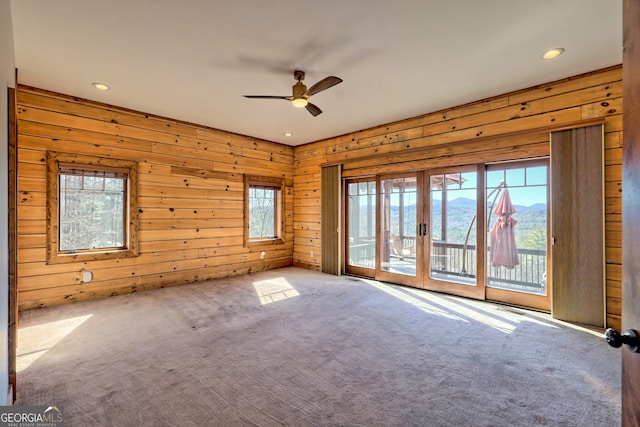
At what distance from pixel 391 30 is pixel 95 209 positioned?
451 centimetres

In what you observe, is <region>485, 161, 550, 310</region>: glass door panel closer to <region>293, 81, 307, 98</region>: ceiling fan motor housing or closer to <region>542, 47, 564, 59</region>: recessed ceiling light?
<region>542, 47, 564, 59</region>: recessed ceiling light

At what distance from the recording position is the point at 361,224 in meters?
5.86

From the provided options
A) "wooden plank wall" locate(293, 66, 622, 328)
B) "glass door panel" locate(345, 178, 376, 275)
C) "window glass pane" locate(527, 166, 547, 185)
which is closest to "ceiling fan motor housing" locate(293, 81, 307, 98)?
"wooden plank wall" locate(293, 66, 622, 328)

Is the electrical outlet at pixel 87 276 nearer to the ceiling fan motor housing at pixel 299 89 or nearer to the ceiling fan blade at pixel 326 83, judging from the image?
the ceiling fan motor housing at pixel 299 89

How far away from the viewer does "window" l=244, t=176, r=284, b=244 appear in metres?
6.09

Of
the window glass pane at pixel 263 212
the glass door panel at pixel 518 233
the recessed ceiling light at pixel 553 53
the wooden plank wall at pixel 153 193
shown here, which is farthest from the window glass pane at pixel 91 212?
the recessed ceiling light at pixel 553 53


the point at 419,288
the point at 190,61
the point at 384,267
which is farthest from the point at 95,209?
the point at 419,288

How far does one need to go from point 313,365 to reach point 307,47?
289 cm

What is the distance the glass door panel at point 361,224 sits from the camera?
5.65 m

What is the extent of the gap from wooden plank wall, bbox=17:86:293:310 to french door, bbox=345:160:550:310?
2.33 metres

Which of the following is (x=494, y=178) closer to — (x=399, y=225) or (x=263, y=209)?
(x=399, y=225)

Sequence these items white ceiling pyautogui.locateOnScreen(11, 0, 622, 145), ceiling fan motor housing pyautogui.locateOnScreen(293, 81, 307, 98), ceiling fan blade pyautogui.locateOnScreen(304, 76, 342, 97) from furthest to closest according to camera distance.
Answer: ceiling fan motor housing pyautogui.locateOnScreen(293, 81, 307, 98), ceiling fan blade pyautogui.locateOnScreen(304, 76, 342, 97), white ceiling pyautogui.locateOnScreen(11, 0, 622, 145)

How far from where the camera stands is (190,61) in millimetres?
3105

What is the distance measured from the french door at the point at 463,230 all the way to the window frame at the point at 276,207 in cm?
185
